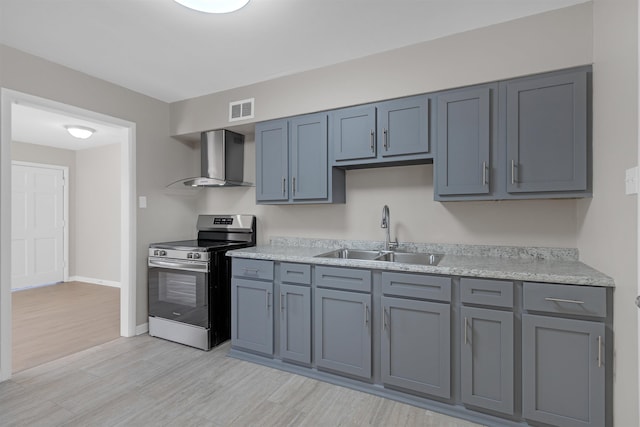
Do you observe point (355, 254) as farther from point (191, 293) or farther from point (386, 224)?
point (191, 293)

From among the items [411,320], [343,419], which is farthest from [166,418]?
[411,320]

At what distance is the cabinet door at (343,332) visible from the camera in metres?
2.22

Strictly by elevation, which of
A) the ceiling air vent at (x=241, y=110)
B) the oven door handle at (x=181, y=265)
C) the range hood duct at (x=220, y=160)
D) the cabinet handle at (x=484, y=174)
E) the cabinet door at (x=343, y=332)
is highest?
the ceiling air vent at (x=241, y=110)

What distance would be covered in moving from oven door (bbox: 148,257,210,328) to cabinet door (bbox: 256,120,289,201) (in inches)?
35.4

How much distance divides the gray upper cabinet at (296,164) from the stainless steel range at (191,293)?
761 millimetres

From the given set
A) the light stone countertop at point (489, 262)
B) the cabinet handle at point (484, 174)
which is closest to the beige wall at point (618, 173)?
the light stone countertop at point (489, 262)

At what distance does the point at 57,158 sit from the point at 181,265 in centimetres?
452

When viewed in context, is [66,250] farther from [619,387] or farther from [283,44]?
[619,387]

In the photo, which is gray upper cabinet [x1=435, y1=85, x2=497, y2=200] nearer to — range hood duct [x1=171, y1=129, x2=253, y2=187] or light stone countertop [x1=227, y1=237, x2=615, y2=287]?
light stone countertop [x1=227, y1=237, x2=615, y2=287]

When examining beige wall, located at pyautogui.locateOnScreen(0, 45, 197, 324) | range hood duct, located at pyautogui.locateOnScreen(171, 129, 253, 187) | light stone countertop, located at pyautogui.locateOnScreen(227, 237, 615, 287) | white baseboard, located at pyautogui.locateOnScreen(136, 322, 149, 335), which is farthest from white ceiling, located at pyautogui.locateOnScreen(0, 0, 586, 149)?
A: white baseboard, located at pyautogui.locateOnScreen(136, 322, 149, 335)

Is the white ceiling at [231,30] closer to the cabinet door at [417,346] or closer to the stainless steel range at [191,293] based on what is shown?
the stainless steel range at [191,293]

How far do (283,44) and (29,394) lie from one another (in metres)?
3.09

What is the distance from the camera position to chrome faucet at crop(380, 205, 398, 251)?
8.73ft

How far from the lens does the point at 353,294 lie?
226cm
